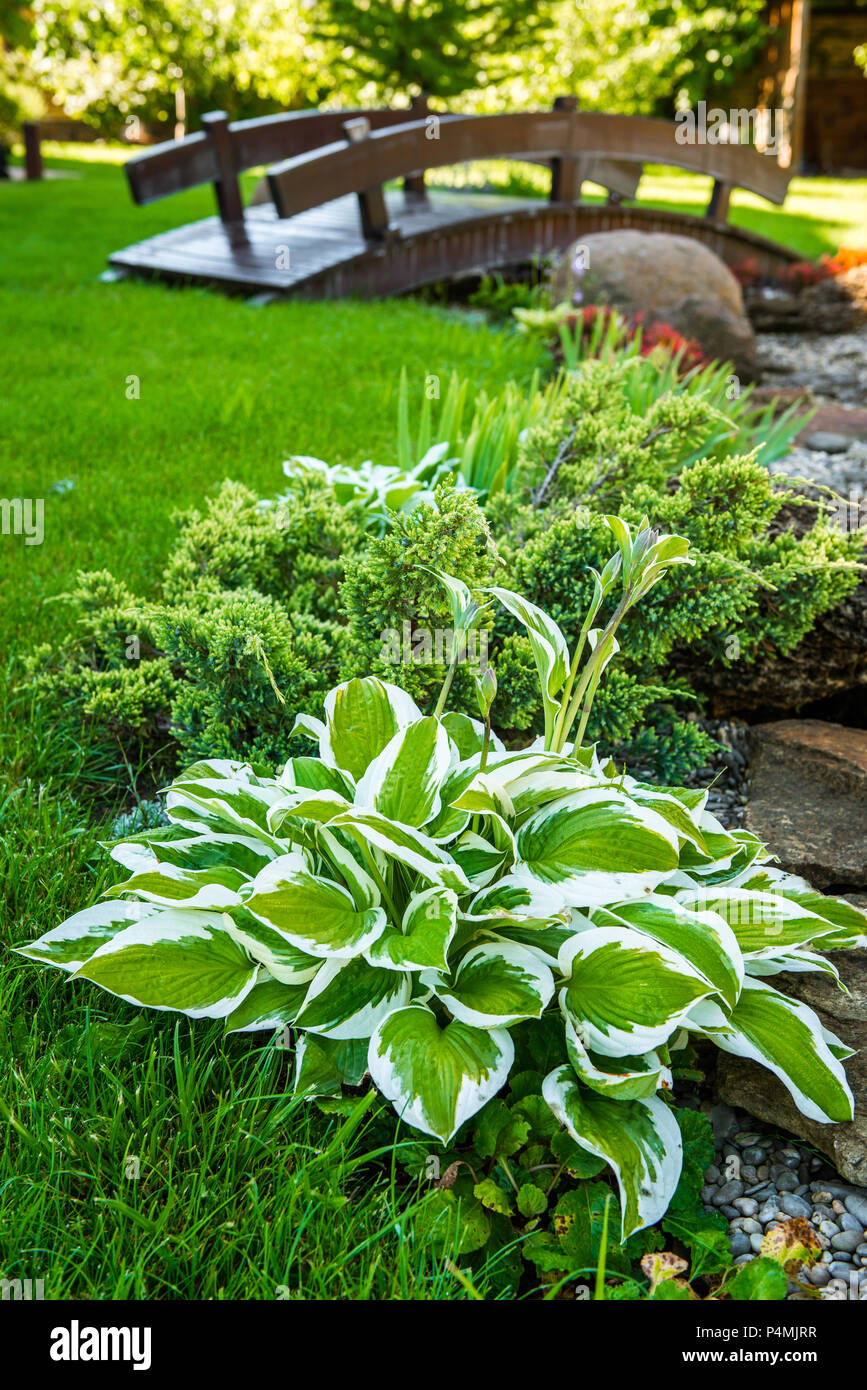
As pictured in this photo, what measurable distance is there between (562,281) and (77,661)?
5307 millimetres

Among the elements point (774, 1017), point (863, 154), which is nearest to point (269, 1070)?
point (774, 1017)

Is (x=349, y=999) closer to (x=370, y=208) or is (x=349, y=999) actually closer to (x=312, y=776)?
(x=312, y=776)

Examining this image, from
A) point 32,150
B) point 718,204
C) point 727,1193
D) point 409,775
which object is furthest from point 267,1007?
point 32,150

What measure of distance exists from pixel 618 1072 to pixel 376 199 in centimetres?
741

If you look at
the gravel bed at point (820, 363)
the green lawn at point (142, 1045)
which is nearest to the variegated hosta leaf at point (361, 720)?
the green lawn at point (142, 1045)

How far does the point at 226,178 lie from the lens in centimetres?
827

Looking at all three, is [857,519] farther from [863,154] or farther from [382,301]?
[863,154]

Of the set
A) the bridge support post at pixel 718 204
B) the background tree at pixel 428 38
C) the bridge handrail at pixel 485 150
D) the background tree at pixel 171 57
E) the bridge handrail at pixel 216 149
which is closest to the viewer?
the bridge handrail at pixel 485 150

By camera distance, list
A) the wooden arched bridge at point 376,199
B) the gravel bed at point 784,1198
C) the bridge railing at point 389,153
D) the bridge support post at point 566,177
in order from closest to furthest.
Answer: the gravel bed at point 784,1198, the bridge railing at point 389,153, the wooden arched bridge at point 376,199, the bridge support post at point 566,177

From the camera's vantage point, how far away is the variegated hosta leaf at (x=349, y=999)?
169cm

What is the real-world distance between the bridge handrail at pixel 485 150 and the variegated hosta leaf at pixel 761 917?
6.28 m

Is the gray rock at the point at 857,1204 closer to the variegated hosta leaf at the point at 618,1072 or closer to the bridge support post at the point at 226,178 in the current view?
the variegated hosta leaf at the point at 618,1072

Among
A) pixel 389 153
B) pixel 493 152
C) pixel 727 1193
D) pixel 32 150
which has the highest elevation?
pixel 32 150

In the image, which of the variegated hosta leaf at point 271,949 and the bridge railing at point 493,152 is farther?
the bridge railing at point 493,152
